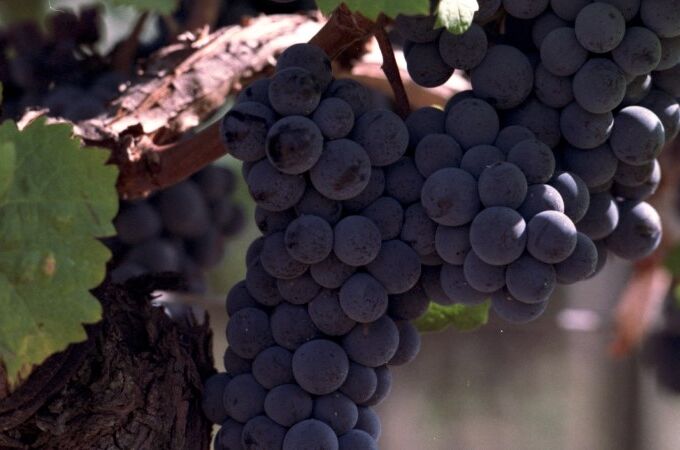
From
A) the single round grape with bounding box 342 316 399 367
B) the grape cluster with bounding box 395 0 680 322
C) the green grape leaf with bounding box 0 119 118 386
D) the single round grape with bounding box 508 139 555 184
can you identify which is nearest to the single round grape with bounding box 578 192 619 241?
the grape cluster with bounding box 395 0 680 322

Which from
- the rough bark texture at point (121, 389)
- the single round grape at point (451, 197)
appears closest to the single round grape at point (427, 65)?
the single round grape at point (451, 197)

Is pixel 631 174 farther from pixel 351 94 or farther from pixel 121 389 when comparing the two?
pixel 121 389

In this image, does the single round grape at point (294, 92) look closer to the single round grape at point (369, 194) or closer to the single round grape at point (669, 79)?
the single round grape at point (369, 194)

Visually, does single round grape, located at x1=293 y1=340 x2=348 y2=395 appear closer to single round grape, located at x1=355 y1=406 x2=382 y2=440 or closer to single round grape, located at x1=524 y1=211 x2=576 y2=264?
single round grape, located at x1=355 y1=406 x2=382 y2=440

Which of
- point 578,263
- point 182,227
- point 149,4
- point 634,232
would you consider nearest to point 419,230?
point 578,263

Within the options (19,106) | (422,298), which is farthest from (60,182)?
(19,106)

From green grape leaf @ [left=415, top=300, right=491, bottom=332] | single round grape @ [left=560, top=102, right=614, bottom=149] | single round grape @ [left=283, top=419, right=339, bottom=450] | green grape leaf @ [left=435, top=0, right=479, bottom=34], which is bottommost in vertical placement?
green grape leaf @ [left=415, top=300, right=491, bottom=332]
